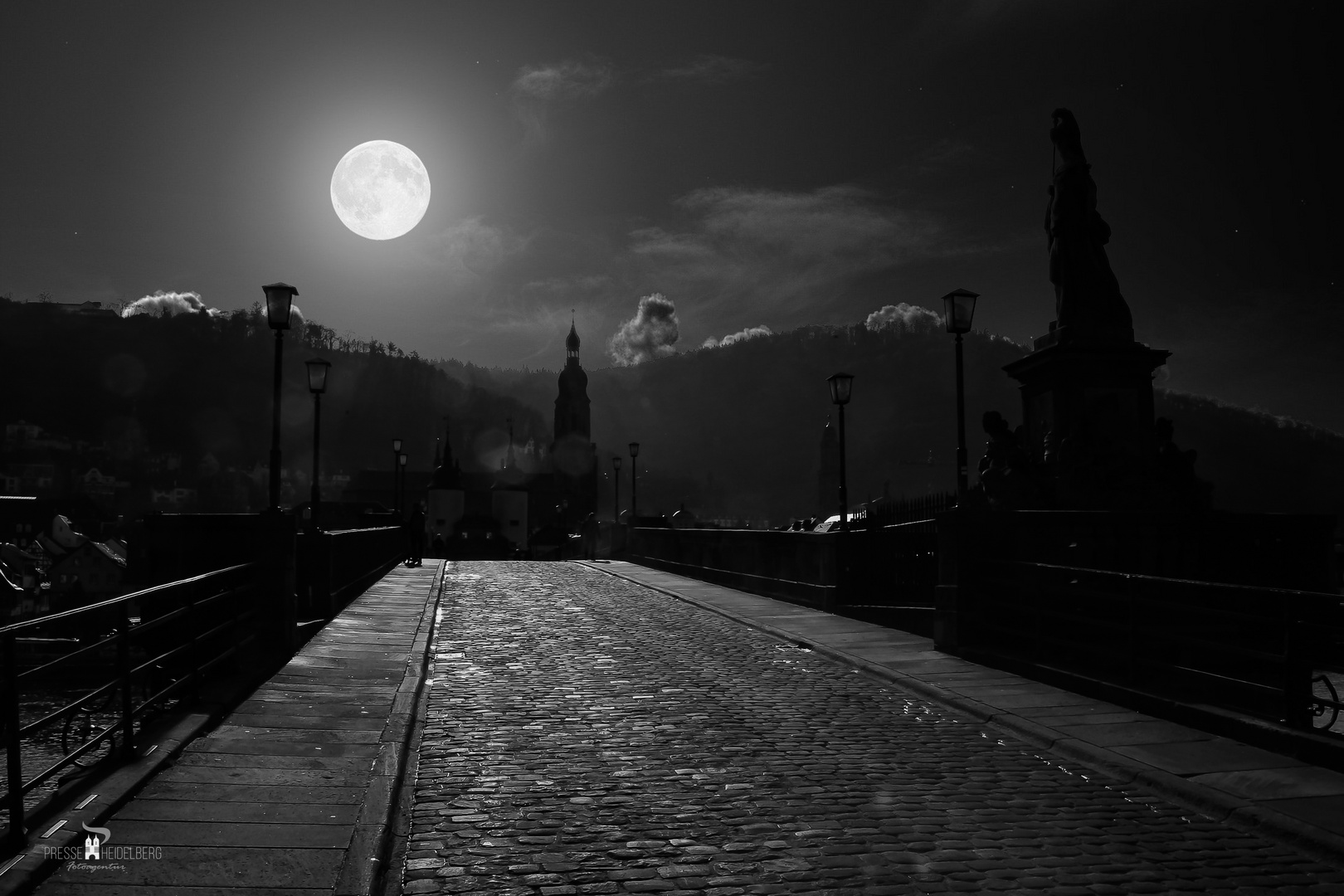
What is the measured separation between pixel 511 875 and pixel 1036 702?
19.1ft

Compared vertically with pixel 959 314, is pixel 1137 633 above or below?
below

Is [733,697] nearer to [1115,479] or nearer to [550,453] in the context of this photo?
[1115,479]

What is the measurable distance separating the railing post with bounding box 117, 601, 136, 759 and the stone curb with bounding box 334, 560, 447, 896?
60.0 inches

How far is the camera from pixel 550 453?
152m

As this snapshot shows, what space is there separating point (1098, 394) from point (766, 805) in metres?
13.0

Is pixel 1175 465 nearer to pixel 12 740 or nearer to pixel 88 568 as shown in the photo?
pixel 12 740

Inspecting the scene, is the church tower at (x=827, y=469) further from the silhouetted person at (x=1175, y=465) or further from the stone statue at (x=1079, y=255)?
the silhouetted person at (x=1175, y=465)

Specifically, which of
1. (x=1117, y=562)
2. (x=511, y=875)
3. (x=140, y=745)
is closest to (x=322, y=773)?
(x=140, y=745)

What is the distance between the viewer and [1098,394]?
16875 millimetres

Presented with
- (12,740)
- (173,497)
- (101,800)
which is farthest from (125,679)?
(173,497)

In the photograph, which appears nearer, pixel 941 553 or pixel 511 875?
pixel 511 875

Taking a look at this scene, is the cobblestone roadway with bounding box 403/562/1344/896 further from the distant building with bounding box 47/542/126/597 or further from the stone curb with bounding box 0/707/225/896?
the distant building with bounding box 47/542/126/597

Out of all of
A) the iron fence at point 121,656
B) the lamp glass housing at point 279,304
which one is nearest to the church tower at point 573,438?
the lamp glass housing at point 279,304

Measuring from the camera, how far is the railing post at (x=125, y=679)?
641 centimetres
